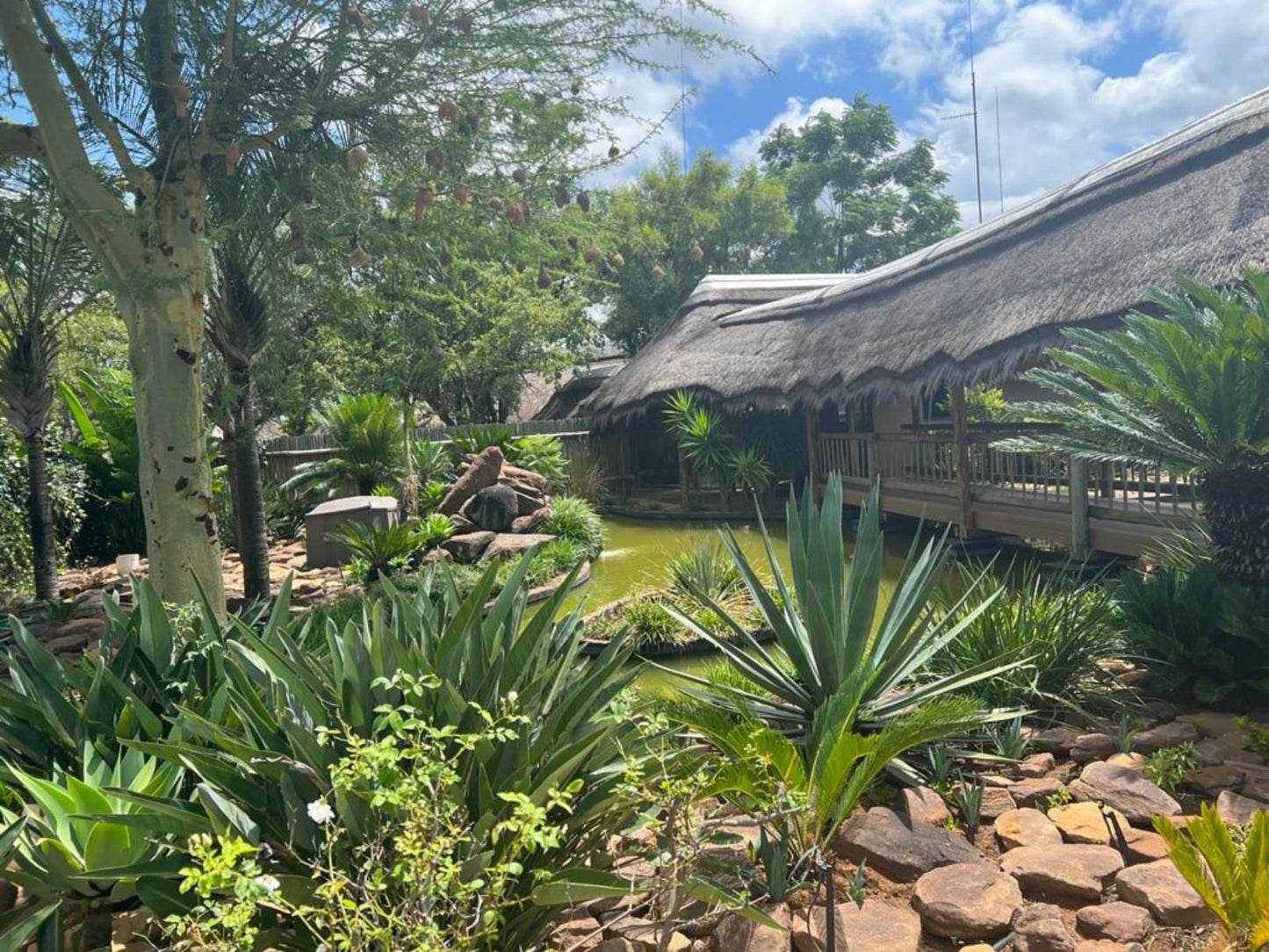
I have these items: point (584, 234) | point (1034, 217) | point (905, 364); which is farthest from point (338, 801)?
point (1034, 217)

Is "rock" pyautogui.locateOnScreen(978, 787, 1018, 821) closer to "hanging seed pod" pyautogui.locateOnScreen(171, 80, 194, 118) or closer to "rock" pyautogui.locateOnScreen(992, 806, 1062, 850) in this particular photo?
"rock" pyautogui.locateOnScreen(992, 806, 1062, 850)

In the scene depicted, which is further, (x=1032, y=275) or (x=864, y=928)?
(x=1032, y=275)

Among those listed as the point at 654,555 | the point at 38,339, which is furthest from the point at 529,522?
the point at 38,339

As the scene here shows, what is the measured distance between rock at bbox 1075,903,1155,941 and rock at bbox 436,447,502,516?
32.1 ft

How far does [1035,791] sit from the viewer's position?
2914 millimetres

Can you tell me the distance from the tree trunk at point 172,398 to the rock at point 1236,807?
4.57 m

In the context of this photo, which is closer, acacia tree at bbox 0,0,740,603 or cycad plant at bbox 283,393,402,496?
acacia tree at bbox 0,0,740,603

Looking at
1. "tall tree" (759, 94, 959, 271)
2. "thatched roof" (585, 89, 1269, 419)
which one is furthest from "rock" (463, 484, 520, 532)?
"tall tree" (759, 94, 959, 271)

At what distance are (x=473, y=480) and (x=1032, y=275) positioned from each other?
23.9ft

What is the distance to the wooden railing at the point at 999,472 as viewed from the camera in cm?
719

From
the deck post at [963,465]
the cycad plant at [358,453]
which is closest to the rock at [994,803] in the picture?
the deck post at [963,465]

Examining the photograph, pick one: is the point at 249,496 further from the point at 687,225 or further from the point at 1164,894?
the point at 687,225

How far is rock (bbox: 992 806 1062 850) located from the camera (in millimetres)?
2596

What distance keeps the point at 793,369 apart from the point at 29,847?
1134 centimetres
